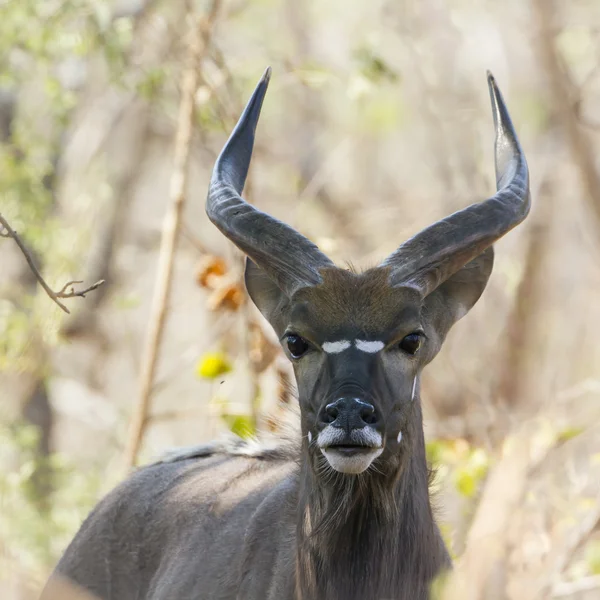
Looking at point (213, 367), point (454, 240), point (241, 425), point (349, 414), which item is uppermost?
point (213, 367)

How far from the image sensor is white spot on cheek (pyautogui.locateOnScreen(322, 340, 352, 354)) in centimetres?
527

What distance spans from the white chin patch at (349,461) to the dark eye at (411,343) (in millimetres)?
625

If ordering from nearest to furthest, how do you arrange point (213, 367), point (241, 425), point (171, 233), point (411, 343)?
point (411, 343) < point (241, 425) < point (213, 367) < point (171, 233)

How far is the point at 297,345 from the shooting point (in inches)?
219

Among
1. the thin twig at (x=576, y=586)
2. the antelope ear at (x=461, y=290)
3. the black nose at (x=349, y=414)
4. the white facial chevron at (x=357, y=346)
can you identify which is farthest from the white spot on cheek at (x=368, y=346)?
the thin twig at (x=576, y=586)

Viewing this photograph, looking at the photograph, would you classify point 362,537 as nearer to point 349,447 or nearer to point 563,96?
point 349,447

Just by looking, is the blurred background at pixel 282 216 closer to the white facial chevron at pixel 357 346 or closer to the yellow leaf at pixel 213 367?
the yellow leaf at pixel 213 367

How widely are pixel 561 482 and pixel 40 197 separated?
5655 millimetres

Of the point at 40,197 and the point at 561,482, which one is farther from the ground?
the point at 40,197

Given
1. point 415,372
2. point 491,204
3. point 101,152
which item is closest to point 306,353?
point 415,372

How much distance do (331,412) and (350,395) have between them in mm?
115

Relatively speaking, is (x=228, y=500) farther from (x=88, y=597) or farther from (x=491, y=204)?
(x=491, y=204)

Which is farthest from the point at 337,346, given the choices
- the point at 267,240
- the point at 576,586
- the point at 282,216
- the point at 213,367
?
the point at 282,216

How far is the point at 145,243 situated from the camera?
1923cm
